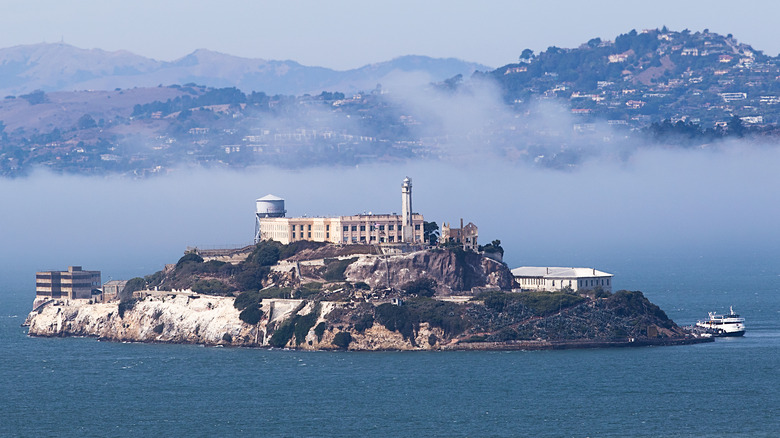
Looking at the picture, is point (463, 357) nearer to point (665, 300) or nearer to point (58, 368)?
point (58, 368)

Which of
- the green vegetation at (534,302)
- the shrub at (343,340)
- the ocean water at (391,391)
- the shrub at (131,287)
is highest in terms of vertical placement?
the shrub at (131,287)

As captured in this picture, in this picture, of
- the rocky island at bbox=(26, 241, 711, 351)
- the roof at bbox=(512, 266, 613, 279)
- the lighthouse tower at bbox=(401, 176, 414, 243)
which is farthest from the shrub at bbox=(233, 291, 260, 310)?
the roof at bbox=(512, 266, 613, 279)

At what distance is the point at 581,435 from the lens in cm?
8406

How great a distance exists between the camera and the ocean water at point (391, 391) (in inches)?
3452

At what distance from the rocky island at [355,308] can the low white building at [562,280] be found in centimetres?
270

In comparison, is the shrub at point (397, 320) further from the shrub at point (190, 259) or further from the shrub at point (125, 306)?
the shrub at point (190, 259)

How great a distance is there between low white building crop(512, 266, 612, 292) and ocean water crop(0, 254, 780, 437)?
44.9 feet

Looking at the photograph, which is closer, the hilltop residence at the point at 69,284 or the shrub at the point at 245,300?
the shrub at the point at 245,300

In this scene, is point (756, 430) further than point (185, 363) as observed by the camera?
No

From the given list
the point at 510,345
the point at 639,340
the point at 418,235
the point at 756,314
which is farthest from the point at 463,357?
the point at 756,314

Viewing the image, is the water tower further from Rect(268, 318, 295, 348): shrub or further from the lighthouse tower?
Rect(268, 318, 295, 348): shrub

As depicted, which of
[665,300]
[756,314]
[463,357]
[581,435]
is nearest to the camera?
[581,435]

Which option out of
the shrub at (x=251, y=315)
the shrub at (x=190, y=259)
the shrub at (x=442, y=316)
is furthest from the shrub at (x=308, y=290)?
the shrub at (x=190, y=259)

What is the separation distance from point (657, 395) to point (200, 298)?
48.2m
